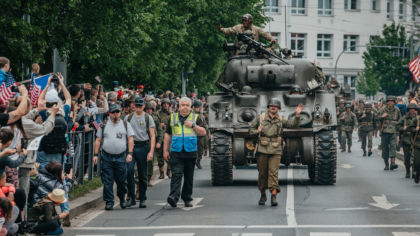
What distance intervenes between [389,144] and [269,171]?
33.3 ft

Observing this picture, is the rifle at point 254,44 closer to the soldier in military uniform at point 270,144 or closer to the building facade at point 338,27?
the soldier in military uniform at point 270,144

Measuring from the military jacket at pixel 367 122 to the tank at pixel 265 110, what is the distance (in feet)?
35.6

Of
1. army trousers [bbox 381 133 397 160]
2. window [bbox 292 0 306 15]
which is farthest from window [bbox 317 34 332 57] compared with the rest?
army trousers [bbox 381 133 397 160]

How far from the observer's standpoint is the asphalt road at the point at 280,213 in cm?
1201

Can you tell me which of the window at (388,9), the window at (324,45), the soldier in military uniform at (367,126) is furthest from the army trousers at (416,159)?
the window at (388,9)

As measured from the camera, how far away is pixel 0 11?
15.9m

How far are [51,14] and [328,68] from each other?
2774 inches

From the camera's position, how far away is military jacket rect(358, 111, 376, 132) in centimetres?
3141

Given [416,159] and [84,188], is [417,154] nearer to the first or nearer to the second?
[416,159]

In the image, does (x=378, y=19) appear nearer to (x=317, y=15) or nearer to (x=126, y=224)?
(x=317, y=15)

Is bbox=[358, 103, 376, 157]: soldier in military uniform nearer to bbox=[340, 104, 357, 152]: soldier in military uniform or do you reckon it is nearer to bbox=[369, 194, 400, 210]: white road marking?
bbox=[340, 104, 357, 152]: soldier in military uniform

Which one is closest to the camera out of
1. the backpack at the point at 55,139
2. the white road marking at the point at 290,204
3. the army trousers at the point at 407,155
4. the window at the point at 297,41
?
the backpack at the point at 55,139

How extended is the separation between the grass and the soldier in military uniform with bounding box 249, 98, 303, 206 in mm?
3014

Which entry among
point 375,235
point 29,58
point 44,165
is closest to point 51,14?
point 29,58
